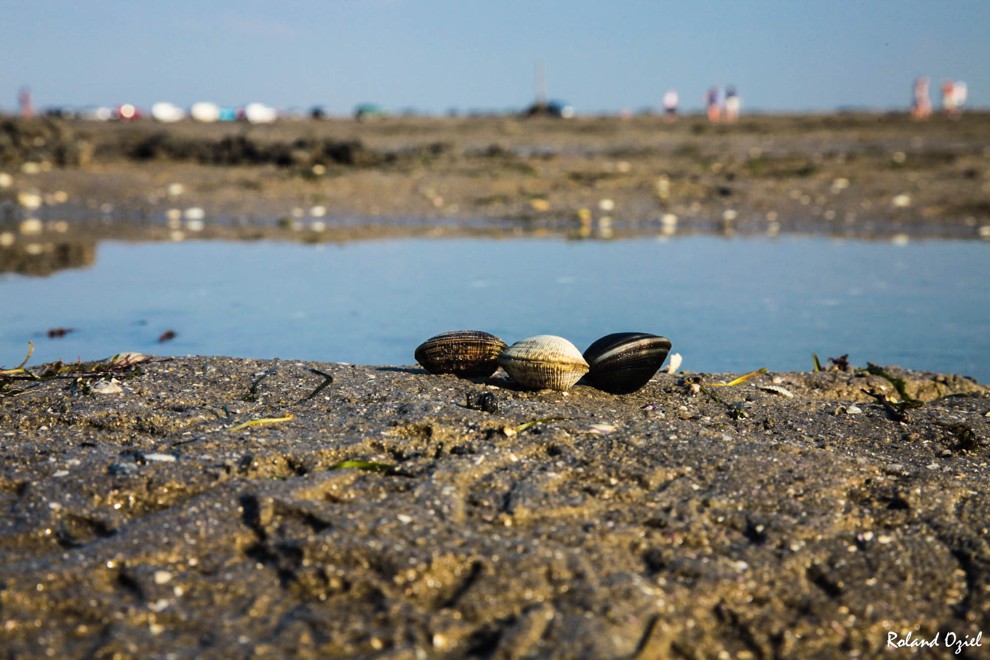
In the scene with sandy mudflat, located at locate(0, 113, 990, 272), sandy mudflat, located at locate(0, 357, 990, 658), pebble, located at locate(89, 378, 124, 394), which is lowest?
sandy mudflat, located at locate(0, 357, 990, 658)

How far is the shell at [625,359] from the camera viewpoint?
14.6 feet

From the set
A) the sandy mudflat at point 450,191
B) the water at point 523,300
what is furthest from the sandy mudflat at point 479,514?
the sandy mudflat at point 450,191

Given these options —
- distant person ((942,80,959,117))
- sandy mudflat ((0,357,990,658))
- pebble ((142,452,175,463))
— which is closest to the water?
sandy mudflat ((0,357,990,658))

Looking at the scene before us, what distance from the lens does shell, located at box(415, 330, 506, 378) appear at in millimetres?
4645

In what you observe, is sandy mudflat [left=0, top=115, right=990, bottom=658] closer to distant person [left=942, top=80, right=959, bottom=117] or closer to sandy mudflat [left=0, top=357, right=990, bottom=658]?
sandy mudflat [left=0, top=357, right=990, bottom=658]

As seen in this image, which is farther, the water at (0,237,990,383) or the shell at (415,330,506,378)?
the water at (0,237,990,383)

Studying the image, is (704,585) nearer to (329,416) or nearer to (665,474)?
(665,474)

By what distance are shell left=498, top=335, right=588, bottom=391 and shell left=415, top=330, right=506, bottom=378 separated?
0.18 meters

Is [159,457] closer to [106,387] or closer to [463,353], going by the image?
[106,387]

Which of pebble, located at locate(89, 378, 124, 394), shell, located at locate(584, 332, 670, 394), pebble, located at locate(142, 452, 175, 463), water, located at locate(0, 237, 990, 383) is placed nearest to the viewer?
pebble, located at locate(142, 452, 175, 463)

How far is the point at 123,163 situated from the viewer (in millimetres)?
17562

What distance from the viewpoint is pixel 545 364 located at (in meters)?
4.34

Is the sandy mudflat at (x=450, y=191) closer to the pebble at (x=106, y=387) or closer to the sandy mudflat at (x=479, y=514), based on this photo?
the pebble at (x=106, y=387)

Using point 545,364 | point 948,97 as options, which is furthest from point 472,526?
point 948,97
